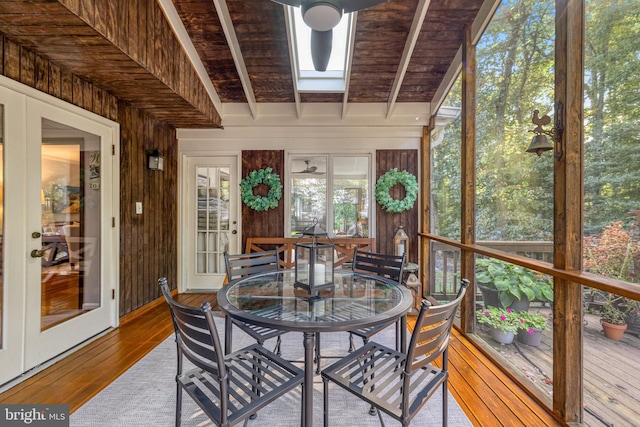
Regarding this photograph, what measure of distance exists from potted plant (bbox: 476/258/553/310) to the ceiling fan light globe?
2.21 m

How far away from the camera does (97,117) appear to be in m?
2.90

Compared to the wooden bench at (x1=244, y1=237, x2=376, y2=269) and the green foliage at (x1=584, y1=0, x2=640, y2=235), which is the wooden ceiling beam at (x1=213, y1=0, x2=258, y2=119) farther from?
the green foliage at (x1=584, y1=0, x2=640, y2=235)

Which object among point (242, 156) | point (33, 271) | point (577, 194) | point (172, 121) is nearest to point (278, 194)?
point (242, 156)

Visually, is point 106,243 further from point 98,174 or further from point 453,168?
point 453,168

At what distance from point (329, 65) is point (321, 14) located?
105 inches

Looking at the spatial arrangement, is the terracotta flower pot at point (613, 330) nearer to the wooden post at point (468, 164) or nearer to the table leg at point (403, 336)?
the table leg at point (403, 336)

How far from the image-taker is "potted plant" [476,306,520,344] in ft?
8.16

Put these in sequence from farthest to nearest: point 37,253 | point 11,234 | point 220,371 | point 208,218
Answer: point 208,218, point 37,253, point 11,234, point 220,371

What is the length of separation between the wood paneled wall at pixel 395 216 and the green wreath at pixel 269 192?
1466mm

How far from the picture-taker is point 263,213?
442 centimetres

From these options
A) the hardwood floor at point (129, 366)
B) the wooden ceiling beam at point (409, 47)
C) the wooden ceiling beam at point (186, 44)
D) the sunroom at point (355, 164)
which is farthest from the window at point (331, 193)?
the hardwood floor at point (129, 366)

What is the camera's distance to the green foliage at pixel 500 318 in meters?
2.47

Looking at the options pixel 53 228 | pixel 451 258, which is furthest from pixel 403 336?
pixel 53 228

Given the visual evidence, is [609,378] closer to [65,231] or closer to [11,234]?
[11,234]
